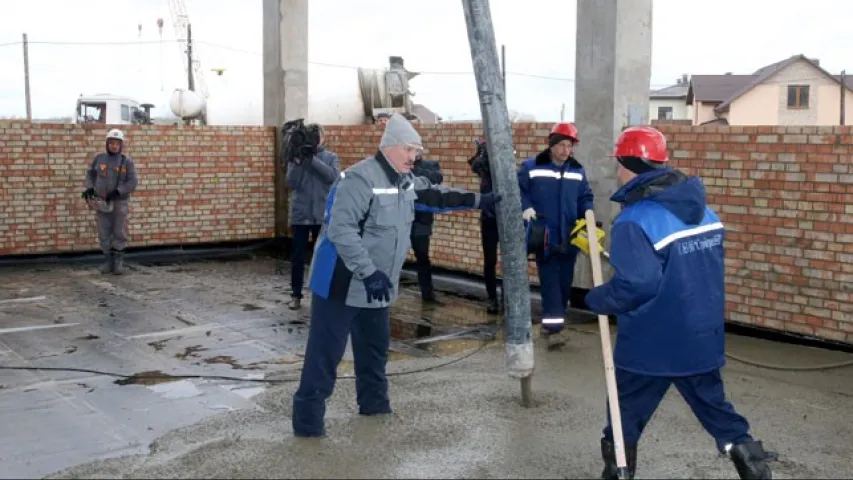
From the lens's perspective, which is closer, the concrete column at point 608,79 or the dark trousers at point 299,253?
the concrete column at point 608,79

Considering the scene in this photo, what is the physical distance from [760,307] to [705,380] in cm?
441

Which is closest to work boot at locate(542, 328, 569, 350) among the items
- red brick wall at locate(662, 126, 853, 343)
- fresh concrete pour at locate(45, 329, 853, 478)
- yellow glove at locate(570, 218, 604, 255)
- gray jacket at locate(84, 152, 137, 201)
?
fresh concrete pour at locate(45, 329, 853, 478)

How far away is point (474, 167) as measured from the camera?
9.47 metres

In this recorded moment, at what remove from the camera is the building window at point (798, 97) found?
4403cm

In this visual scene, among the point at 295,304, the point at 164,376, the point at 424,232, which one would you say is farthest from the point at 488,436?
the point at 295,304

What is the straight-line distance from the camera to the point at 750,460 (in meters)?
4.38

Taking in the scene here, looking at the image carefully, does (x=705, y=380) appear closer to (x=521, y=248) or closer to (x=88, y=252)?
(x=521, y=248)

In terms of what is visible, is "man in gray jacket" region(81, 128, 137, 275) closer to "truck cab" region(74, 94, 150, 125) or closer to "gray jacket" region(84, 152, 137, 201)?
"gray jacket" region(84, 152, 137, 201)

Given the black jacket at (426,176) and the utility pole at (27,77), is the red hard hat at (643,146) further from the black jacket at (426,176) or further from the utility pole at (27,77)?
the utility pole at (27,77)

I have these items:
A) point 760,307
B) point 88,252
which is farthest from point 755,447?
point 88,252

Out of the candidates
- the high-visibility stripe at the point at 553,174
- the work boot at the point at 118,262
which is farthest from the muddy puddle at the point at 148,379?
the work boot at the point at 118,262

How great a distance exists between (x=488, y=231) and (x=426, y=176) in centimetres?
101

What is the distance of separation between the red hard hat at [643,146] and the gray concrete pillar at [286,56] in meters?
11.5

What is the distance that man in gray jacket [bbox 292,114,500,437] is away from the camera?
5.21 meters
